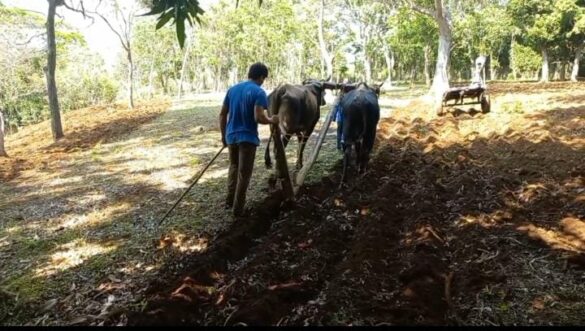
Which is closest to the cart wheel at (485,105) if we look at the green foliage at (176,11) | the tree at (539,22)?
the green foliage at (176,11)

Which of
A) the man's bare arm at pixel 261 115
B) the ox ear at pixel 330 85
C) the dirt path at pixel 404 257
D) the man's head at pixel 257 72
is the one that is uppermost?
the man's head at pixel 257 72

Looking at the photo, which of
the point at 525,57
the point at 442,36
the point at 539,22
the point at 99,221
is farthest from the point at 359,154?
the point at 525,57

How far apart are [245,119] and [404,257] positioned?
2.76 m

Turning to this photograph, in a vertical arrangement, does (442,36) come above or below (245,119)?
above

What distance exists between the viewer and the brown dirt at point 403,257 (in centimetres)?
387

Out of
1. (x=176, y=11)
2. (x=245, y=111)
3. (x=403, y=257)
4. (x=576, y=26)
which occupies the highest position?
(x=576, y=26)

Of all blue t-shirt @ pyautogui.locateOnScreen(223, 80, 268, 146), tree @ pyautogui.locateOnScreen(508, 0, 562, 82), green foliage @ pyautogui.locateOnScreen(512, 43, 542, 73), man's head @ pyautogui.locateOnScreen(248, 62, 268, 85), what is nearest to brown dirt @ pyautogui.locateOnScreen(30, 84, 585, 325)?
blue t-shirt @ pyautogui.locateOnScreen(223, 80, 268, 146)

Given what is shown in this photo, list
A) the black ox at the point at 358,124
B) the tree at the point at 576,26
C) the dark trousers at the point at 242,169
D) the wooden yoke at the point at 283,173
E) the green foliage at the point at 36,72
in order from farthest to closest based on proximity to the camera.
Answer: the tree at the point at 576,26
the green foliage at the point at 36,72
the black ox at the point at 358,124
the wooden yoke at the point at 283,173
the dark trousers at the point at 242,169

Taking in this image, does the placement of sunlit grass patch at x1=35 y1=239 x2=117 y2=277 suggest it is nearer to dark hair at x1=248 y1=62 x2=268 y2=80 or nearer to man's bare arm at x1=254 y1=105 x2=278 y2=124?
man's bare arm at x1=254 y1=105 x2=278 y2=124

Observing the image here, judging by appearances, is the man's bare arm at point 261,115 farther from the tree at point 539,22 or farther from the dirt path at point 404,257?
the tree at point 539,22

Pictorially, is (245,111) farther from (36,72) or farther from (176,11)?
(36,72)

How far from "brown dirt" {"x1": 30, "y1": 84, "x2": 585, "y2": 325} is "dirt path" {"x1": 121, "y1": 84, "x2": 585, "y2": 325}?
2cm

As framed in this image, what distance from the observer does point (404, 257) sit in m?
4.92

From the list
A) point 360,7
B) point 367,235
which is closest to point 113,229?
point 367,235
